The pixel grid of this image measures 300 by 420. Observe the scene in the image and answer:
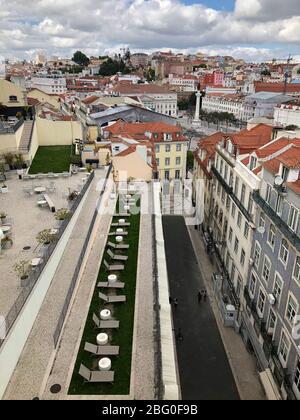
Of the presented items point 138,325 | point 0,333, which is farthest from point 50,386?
point 138,325

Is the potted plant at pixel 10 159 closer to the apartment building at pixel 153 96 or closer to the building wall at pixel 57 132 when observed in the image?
the building wall at pixel 57 132

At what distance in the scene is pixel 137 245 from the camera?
25.2 meters

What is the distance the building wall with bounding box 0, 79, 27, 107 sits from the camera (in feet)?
165

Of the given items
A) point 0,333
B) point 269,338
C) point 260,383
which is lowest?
point 260,383

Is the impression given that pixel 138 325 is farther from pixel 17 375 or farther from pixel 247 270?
pixel 247 270

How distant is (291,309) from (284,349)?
277cm

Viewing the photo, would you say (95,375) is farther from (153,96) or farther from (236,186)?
(153,96)

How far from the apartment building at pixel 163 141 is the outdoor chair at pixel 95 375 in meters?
39.9

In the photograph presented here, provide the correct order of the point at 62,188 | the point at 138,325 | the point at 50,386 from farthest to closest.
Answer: the point at 62,188 → the point at 138,325 → the point at 50,386

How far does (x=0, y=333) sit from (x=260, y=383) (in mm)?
18610

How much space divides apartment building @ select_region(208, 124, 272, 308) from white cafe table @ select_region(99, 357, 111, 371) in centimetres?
1657

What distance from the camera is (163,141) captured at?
54.2 m

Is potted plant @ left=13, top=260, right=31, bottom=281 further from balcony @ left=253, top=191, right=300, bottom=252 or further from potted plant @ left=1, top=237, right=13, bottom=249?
balcony @ left=253, top=191, right=300, bottom=252

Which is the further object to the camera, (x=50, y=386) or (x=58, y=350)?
(x=58, y=350)
